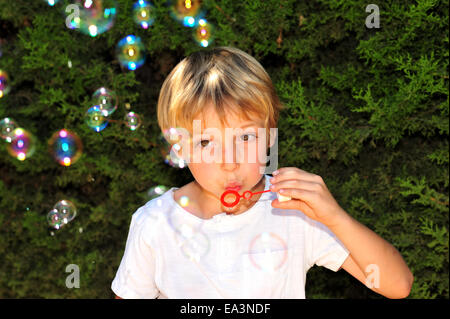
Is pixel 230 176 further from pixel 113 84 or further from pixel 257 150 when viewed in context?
pixel 113 84

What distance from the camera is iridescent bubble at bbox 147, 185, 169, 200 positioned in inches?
136

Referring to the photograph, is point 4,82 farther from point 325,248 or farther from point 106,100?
point 325,248

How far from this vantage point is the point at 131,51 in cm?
326

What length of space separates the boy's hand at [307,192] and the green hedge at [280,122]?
1.26 metres

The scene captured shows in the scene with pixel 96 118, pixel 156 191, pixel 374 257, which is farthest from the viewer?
pixel 156 191

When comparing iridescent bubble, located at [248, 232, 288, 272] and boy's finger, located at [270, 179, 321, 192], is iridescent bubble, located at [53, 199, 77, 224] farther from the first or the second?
boy's finger, located at [270, 179, 321, 192]

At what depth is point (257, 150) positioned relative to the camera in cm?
209

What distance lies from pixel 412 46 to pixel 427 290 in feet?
4.96

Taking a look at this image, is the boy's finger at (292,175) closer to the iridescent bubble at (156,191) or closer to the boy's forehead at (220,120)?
the boy's forehead at (220,120)

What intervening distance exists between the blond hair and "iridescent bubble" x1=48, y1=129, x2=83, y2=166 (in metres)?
1.42

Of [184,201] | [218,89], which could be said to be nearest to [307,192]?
[218,89]

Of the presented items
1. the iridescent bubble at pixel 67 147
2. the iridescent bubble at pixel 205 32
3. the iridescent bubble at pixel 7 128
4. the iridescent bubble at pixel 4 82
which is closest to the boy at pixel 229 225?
the iridescent bubble at pixel 205 32

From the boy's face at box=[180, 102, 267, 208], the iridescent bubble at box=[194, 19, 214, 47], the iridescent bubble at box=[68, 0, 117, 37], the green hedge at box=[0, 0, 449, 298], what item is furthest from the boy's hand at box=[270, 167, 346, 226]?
the iridescent bubble at box=[68, 0, 117, 37]

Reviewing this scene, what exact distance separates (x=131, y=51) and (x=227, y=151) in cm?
152
